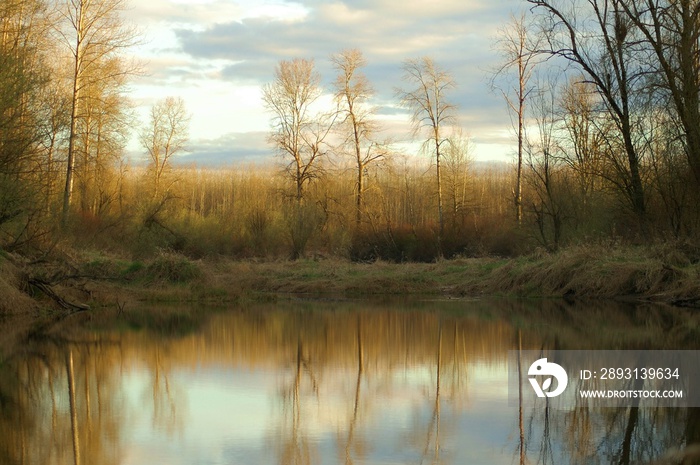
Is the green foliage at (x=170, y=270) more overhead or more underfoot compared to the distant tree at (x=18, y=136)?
more underfoot

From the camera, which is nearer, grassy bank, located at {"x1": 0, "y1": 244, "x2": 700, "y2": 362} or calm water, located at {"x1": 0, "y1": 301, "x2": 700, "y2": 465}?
calm water, located at {"x1": 0, "y1": 301, "x2": 700, "y2": 465}

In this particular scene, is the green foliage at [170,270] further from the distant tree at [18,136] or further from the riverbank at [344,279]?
the distant tree at [18,136]

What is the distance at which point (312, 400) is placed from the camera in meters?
8.73

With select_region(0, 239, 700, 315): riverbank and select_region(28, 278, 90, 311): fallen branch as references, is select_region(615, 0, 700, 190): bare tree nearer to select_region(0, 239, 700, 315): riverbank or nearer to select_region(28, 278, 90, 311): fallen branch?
select_region(0, 239, 700, 315): riverbank

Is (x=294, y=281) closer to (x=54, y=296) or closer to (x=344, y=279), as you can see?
(x=344, y=279)

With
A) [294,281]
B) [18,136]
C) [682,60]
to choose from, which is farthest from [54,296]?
[682,60]

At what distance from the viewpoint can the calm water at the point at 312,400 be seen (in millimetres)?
6461

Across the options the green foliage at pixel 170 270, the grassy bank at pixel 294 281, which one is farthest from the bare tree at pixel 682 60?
the green foliage at pixel 170 270

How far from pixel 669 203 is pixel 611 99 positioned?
4556mm

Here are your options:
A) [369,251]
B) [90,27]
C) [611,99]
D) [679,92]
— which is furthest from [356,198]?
[679,92]

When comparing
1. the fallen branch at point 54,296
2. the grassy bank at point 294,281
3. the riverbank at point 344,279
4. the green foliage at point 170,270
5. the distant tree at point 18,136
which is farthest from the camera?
the green foliage at point 170,270

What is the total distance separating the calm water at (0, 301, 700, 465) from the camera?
6.46 meters

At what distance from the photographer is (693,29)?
22766 millimetres

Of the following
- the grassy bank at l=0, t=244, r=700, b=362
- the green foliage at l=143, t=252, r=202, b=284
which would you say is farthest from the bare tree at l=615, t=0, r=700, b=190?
the green foliage at l=143, t=252, r=202, b=284
